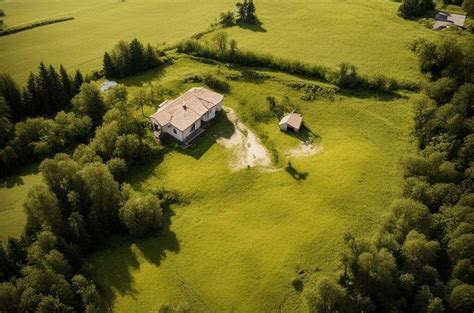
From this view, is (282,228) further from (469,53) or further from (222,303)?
(469,53)

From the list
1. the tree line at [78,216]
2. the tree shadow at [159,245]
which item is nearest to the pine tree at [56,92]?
the tree line at [78,216]

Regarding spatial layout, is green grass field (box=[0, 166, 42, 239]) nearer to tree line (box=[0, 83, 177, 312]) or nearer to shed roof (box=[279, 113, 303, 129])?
tree line (box=[0, 83, 177, 312])

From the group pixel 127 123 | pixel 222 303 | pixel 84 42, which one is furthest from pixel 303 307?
pixel 84 42

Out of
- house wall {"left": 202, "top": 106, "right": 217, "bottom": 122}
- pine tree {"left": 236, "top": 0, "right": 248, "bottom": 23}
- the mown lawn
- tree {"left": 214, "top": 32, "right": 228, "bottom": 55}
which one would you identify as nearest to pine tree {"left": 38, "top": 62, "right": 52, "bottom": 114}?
the mown lawn

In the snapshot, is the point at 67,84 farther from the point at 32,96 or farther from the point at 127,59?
the point at 127,59

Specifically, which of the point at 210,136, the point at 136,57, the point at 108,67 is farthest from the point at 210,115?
the point at 108,67
